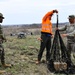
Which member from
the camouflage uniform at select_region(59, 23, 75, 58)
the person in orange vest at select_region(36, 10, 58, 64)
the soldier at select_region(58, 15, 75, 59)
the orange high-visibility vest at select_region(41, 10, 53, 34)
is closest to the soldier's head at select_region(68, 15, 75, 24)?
the soldier at select_region(58, 15, 75, 59)

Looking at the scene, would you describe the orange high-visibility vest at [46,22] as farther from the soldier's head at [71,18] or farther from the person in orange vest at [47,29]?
the soldier's head at [71,18]

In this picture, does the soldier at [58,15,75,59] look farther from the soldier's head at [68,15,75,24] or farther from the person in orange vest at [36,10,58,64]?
the person in orange vest at [36,10,58,64]

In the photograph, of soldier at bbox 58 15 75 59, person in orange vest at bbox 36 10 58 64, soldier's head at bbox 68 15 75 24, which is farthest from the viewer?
person in orange vest at bbox 36 10 58 64

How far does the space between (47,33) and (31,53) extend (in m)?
3.38

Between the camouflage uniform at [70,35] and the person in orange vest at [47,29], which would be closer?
the camouflage uniform at [70,35]

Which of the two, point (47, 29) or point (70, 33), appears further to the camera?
point (47, 29)

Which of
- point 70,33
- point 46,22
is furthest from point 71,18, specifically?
point 46,22

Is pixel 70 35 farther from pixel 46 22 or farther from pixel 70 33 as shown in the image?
pixel 46 22

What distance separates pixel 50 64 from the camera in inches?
443

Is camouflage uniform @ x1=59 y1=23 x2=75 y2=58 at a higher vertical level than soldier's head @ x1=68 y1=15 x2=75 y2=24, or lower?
lower

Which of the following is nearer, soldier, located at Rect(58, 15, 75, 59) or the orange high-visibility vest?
soldier, located at Rect(58, 15, 75, 59)

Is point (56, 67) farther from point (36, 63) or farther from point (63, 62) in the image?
point (36, 63)

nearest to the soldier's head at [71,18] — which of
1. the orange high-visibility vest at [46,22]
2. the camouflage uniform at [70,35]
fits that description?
the camouflage uniform at [70,35]

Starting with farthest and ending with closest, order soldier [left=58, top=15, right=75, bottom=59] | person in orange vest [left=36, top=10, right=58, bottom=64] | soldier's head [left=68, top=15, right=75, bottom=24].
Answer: person in orange vest [left=36, top=10, right=58, bottom=64]
soldier [left=58, top=15, right=75, bottom=59]
soldier's head [left=68, top=15, right=75, bottom=24]
